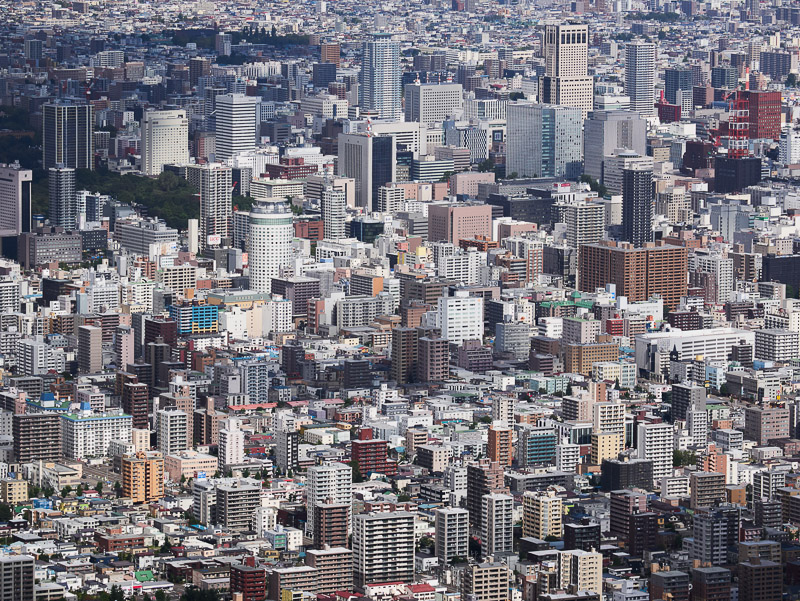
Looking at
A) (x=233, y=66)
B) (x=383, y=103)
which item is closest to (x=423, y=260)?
(x=383, y=103)

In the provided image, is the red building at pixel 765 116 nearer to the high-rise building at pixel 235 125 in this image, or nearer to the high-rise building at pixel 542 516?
the high-rise building at pixel 235 125

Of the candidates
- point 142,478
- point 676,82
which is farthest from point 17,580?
point 676,82

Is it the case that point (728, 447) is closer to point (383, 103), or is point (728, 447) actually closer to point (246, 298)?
point (246, 298)

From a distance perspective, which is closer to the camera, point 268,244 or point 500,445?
point 500,445

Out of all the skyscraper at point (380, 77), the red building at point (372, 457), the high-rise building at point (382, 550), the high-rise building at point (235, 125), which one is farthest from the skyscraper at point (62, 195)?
the high-rise building at point (382, 550)

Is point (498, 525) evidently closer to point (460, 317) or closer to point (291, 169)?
point (460, 317)

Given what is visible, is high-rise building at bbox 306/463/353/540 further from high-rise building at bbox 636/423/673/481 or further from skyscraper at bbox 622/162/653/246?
skyscraper at bbox 622/162/653/246
